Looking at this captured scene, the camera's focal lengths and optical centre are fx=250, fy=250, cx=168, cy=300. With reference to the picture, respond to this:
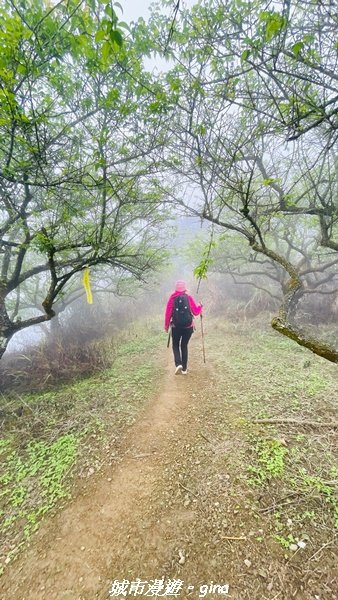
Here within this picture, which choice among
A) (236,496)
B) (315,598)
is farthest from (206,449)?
(315,598)

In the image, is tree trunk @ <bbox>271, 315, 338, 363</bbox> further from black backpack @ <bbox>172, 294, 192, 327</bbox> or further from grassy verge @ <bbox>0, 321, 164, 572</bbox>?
black backpack @ <bbox>172, 294, 192, 327</bbox>

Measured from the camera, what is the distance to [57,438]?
14.3ft

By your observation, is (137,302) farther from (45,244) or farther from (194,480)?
(194,480)

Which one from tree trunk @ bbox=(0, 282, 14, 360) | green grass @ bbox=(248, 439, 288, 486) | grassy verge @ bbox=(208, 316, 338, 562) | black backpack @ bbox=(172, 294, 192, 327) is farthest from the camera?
black backpack @ bbox=(172, 294, 192, 327)

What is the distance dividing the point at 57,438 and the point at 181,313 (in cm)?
354

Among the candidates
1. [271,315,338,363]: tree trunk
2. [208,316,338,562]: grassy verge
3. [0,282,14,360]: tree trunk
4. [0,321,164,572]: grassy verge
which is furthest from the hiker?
[0,282,14,360]: tree trunk

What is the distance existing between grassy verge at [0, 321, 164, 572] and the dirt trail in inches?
10.2

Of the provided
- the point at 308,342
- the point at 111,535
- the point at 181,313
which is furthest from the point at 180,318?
the point at 111,535

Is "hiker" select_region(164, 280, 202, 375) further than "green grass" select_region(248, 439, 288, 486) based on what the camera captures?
Yes

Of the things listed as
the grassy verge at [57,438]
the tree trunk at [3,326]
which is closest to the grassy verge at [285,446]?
the grassy verge at [57,438]

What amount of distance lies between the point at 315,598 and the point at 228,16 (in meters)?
6.05

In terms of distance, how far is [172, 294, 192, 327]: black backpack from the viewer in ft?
20.0

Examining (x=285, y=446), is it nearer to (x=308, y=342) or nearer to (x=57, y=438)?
(x=308, y=342)

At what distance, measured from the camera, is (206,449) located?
12.4ft
